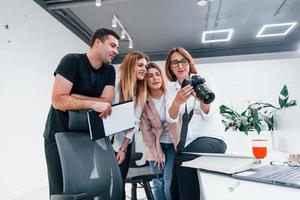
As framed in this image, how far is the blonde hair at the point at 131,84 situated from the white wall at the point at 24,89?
1.64 meters

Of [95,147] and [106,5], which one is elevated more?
[106,5]

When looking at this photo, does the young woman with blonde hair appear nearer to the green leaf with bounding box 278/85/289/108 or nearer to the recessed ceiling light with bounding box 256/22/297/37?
the green leaf with bounding box 278/85/289/108

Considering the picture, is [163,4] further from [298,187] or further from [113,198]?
[298,187]

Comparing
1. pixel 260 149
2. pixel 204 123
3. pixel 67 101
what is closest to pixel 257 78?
pixel 260 149

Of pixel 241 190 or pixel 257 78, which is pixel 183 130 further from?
pixel 257 78

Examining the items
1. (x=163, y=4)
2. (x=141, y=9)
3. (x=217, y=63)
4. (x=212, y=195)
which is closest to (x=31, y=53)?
(x=141, y=9)

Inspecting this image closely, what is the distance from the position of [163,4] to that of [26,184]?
292 centimetres

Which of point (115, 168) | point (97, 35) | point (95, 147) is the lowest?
point (115, 168)

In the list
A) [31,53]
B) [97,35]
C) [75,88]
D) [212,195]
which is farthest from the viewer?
[31,53]

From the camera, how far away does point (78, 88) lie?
1.46 metres

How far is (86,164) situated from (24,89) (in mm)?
2254

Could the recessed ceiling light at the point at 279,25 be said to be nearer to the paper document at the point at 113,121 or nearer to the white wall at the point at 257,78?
the white wall at the point at 257,78

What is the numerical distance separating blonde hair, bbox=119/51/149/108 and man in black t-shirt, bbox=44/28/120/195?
10 cm

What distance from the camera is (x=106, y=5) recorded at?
335 cm
